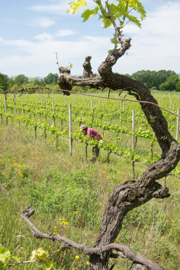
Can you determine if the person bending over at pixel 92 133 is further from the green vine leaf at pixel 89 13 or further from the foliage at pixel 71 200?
the green vine leaf at pixel 89 13

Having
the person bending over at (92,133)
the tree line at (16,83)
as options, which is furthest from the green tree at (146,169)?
the tree line at (16,83)

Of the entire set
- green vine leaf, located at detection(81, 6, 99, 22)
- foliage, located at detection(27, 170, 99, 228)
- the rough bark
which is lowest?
foliage, located at detection(27, 170, 99, 228)

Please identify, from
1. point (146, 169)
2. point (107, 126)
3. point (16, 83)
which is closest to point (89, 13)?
point (146, 169)

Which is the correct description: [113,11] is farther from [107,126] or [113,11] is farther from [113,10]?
[107,126]

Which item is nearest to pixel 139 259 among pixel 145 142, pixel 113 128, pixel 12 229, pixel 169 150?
pixel 169 150

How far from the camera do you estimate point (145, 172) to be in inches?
75.9

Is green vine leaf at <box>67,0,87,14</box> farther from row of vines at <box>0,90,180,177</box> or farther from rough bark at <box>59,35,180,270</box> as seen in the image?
row of vines at <box>0,90,180,177</box>

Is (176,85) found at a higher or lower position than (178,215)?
higher

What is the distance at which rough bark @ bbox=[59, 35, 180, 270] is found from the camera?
1625mm

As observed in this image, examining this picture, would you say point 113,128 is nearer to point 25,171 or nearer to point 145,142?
point 145,142

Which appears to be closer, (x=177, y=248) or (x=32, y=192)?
(x=177, y=248)

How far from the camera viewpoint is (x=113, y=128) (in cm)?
993

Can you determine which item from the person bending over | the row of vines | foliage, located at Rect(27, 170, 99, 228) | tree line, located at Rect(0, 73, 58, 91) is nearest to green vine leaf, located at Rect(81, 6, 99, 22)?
the row of vines

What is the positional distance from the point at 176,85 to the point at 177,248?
81673mm
